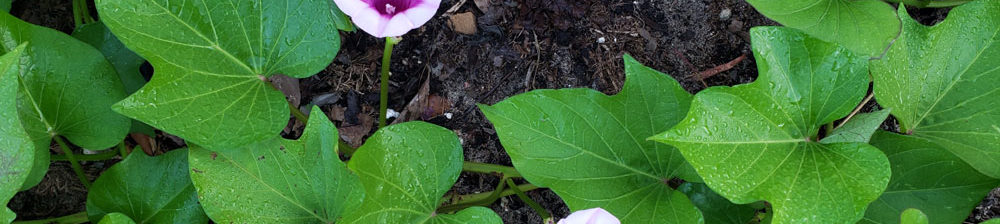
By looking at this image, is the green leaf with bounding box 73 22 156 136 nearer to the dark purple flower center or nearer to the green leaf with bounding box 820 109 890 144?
the dark purple flower center

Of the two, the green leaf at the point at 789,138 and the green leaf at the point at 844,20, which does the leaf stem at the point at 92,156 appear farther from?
the green leaf at the point at 844,20

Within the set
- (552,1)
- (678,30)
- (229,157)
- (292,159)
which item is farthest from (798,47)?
(229,157)

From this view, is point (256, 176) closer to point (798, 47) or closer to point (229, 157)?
point (229, 157)

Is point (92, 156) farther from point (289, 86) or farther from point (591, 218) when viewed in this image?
point (591, 218)

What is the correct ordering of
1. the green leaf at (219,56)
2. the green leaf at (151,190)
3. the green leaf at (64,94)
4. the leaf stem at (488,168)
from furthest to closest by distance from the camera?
1. the leaf stem at (488,168)
2. the green leaf at (151,190)
3. the green leaf at (64,94)
4. the green leaf at (219,56)

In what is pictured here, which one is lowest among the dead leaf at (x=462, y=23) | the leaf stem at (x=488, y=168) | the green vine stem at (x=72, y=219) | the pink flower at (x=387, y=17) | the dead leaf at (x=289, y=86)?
the green vine stem at (x=72, y=219)

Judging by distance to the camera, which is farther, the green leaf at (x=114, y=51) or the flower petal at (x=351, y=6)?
the green leaf at (x=114, y=51)

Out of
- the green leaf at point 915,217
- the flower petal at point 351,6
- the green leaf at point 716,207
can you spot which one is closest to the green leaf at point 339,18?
the flower petal at point 351,6

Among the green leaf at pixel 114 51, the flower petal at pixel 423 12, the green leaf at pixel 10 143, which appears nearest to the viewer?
the green leaf at pixel 10 143
